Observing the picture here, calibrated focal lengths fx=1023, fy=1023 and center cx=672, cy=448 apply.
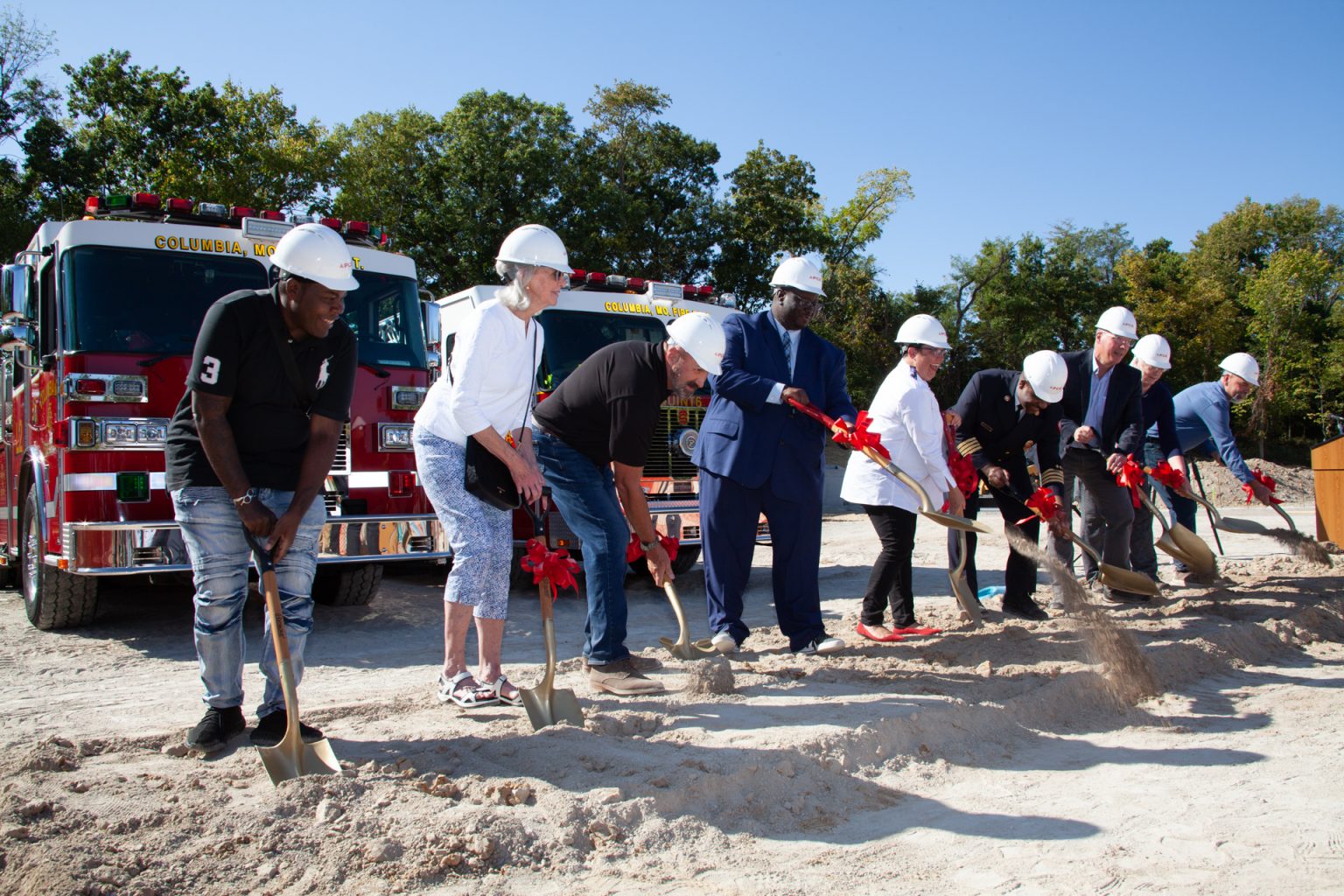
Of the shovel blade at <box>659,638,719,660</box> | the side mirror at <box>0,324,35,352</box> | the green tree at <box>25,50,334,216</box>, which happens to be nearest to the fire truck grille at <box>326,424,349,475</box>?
the side mirror at <box>0,324,35,352</box>

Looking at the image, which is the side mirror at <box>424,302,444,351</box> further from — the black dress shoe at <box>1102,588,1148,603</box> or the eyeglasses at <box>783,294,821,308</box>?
the black dress shoe at <box>1102,588,1148,603</box>

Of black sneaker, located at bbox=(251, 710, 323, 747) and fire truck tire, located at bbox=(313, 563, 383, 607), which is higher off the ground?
fire truck tire, located at bbox=(313, 563, 383, 607)

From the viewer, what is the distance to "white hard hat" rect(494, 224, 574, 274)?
4293 mm

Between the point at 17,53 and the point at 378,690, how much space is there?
30.5 metres

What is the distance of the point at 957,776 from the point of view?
3902 millimetres

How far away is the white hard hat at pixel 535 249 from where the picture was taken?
429 cm

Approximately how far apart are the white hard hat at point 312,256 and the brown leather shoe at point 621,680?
214cm

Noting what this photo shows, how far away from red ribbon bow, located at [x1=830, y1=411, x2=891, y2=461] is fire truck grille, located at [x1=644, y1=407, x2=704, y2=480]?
3.28m

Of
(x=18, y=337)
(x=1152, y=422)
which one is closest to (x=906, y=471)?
(x=1152, y=422)

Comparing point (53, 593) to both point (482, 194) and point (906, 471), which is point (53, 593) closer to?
point (906, 471)

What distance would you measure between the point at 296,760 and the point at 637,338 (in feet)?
20.3

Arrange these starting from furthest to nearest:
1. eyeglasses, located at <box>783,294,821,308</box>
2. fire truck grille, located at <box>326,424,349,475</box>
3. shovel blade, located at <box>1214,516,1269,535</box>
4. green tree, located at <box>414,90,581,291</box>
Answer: green tree, located at <box>414,90,581,291</box> → shovel blade, located at <box>1214,516,1269,535</box> → fire truck grille, located at <box>326,424,349,475</box> → eyeglasses, located at <box>783,294,821,308</box>

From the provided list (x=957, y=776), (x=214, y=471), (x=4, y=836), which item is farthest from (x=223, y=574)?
(x=957, y=776)

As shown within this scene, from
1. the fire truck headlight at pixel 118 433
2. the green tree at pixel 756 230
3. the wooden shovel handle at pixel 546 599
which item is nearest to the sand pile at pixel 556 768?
the wooden shovel handle at pixel 546 599
